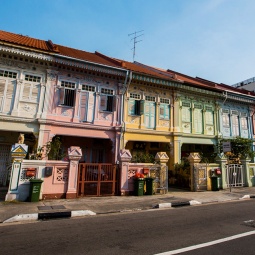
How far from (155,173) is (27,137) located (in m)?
7.88

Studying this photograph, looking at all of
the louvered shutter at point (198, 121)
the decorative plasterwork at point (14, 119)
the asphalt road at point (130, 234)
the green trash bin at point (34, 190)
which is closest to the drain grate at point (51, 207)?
the green trash bin at point (34, 190)

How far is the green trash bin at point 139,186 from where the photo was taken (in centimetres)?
995

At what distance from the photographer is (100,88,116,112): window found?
13.2m

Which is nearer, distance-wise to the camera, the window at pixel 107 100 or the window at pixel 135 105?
the window at pixel 107 100

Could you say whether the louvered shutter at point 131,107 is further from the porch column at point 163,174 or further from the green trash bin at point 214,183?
the green trash bin at point 214,183

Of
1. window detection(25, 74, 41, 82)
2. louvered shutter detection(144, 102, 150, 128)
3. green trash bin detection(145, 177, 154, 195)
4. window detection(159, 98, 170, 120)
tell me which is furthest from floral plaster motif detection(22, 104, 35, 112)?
window detection(159, 98, 170, 120)

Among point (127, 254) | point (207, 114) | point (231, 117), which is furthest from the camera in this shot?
point (231, 117)

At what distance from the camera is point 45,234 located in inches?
181

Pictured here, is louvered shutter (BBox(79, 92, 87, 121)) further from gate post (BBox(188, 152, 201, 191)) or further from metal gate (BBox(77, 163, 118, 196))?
gate post (BBox(188, 152, 201, 191))

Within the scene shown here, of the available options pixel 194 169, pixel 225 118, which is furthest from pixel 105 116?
pixel 225 118

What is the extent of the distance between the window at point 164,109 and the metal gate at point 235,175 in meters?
5.14

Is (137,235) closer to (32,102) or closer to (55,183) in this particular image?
(55,183)

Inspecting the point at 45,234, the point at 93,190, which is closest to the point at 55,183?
the point at 93,190

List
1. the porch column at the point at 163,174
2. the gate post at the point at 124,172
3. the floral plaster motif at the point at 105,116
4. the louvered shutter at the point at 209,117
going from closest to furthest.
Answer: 1. the gate post at the point at 124,172
2. the porch column at the point at 163,174
3. the floral plaster motif at the point at 105,116
4. the louvered shutter at the point at 209,117
